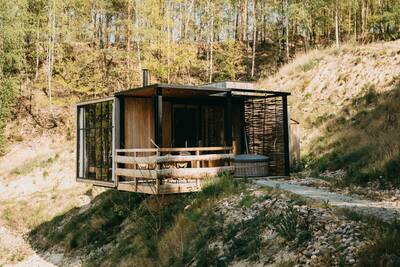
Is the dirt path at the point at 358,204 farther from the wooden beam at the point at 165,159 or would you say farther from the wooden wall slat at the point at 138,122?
the wooden wall slat at the point at 138,122

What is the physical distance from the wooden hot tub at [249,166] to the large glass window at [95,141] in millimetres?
5069

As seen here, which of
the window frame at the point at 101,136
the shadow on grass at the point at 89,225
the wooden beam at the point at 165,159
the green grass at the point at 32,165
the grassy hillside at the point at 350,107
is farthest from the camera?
the green grass at the point at 32,165

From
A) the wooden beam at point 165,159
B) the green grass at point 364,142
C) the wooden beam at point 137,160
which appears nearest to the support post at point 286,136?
the green grass at point 364,142

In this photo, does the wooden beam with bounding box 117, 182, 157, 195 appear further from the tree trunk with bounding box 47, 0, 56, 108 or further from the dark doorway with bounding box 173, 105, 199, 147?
the tree trunk with bounding box 47, 0, 56, 108

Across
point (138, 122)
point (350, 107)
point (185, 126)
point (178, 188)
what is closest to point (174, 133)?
point (185, 126)

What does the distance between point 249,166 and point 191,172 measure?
3797mm

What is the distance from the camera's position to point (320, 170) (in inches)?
732

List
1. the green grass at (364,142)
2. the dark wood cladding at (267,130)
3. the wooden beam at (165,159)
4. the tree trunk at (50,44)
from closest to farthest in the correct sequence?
the wooden beam at (165,159), the green grass at (364,142), the dark wood cladding at (267,130), the tree trunk at (50,44)

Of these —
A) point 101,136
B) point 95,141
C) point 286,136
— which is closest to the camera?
point 101,136

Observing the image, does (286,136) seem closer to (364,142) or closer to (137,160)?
(364,142)

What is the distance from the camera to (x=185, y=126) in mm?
18172

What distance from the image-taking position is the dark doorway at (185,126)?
1792 centimetres

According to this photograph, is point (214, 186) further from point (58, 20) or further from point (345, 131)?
point (58, 20)

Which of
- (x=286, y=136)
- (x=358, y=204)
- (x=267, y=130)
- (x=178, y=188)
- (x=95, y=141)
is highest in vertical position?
(x=267, y=130)
